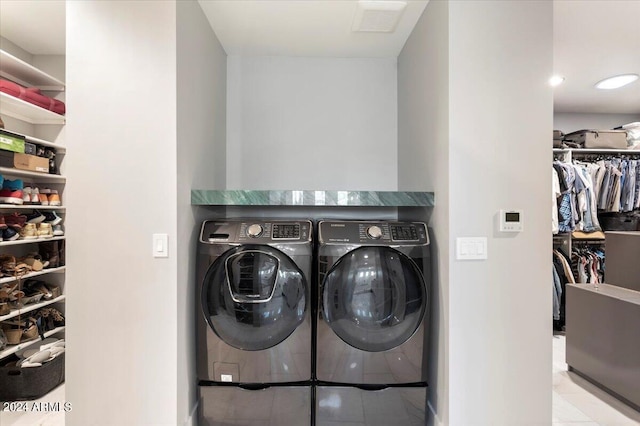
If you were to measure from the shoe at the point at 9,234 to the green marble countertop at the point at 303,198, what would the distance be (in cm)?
151

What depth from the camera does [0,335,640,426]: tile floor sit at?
2078 mm

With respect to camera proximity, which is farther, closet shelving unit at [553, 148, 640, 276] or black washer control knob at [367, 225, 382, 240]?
closet shelving unit at [553, 148, 640, 276]

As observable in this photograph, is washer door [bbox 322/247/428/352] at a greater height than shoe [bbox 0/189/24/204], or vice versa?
shoe [bbox 0/189/24/204]

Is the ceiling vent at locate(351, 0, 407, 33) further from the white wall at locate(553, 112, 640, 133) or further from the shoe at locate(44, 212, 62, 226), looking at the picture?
the white wall at locate(553, 112, 640, 133)

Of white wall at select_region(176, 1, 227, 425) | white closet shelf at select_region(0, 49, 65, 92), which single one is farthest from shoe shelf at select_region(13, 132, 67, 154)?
white wall at select_region(176, 1, 227, 425)

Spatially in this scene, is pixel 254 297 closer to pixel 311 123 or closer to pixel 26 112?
pixel 311 123

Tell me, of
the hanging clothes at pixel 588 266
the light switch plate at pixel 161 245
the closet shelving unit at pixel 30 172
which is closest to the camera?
the light switch plate at pixel 161 245

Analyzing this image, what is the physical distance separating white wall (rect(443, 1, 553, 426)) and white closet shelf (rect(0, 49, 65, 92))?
291 centimetres

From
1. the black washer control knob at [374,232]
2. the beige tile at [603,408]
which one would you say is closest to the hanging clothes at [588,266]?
the beige tile at [603,408]

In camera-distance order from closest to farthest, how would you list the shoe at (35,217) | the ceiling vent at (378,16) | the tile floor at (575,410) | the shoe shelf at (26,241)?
the ceiling vent at (378,16) → the tile floor at (575,410) → the shoe shelf at (26,241) → the shoe at (35,217)

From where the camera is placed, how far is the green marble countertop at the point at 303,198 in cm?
187

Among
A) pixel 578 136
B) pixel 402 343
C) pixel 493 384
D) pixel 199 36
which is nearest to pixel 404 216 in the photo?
pixel 402 343

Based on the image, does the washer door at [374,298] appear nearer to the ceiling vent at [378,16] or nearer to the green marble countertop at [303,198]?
the green marble countertop at [303,198]

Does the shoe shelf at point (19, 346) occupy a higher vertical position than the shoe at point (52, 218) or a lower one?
lower
